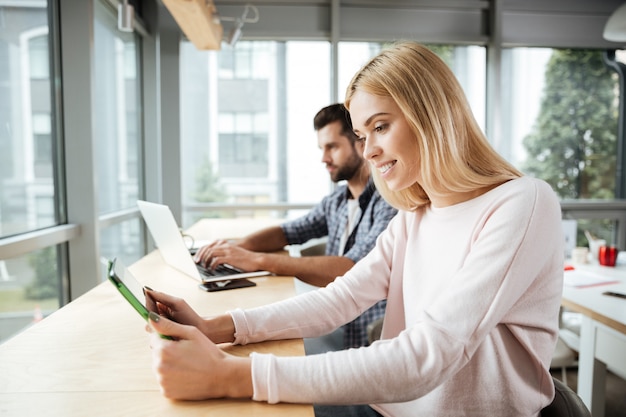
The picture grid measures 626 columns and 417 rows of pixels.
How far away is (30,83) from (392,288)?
2.13m

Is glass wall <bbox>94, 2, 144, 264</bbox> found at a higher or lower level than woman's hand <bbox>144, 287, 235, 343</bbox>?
higher

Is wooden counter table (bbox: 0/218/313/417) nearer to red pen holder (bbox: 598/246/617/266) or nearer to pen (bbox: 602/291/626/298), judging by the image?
pen (bbox: 602/291/626/298)

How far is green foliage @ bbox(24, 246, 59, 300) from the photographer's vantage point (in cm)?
240

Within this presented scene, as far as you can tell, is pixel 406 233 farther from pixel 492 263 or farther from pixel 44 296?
pixel 44 296

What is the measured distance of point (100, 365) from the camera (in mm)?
911

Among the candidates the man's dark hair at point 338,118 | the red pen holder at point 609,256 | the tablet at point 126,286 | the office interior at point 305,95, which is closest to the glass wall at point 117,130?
the office interior at point 305,95

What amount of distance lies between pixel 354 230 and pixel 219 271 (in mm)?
633

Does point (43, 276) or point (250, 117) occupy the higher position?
point (250, 117)

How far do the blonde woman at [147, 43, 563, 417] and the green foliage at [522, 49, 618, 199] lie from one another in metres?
4.06

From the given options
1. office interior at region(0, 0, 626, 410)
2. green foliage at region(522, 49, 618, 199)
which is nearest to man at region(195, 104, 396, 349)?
office interior at region(0, 0, 626, 410)

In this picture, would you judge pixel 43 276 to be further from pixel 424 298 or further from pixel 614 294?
pixel 614 294

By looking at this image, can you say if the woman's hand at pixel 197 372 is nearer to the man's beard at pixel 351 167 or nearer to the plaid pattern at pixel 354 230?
the plaid pattern at pixel 354 230

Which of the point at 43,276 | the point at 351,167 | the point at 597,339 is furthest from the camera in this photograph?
the point at 43,276

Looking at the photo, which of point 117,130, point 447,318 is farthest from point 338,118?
point 117,130
